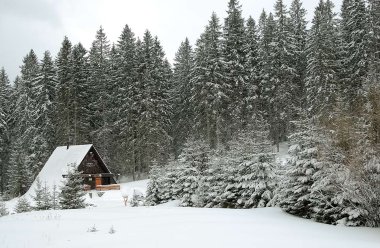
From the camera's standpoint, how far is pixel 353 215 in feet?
43.4

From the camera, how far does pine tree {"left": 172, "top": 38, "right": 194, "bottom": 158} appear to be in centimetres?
5409

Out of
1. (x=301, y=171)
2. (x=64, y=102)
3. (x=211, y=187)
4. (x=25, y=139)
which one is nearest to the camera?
(x=301, y=171)

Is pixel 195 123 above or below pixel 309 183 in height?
above

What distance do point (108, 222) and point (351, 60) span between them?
3755 cm

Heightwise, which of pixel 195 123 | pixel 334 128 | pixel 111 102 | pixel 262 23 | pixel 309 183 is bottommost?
pixel 309 183

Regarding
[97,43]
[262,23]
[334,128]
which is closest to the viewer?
[334,128]

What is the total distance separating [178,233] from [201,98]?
33906 mm

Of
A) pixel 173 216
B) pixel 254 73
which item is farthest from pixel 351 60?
pixel 173 216

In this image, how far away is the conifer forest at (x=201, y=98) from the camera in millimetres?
24406

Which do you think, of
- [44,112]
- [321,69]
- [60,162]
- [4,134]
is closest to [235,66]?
[321,69]

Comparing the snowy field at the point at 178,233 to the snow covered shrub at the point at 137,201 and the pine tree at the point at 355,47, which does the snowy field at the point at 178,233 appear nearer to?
the snow covered shrub at the point at 137,201

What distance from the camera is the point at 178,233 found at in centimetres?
1064

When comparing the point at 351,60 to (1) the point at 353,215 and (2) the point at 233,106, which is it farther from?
(1) the point at 353,215

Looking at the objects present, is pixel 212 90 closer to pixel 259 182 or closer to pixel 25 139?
pixel 259 182
